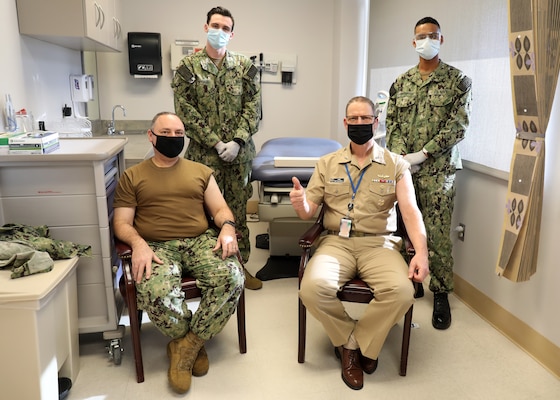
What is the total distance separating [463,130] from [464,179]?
43 centimetres

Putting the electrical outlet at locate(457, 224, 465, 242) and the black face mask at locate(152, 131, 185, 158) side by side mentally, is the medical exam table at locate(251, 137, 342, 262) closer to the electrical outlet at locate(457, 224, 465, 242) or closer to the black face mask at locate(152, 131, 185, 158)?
the black face mask at locate(152, 131, 185, 158)

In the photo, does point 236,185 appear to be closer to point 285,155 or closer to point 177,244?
point 285,155

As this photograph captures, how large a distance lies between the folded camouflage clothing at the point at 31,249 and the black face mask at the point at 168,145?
1.82 feet

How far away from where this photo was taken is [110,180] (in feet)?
7.93

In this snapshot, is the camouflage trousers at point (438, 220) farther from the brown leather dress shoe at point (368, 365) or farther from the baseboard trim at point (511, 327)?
the brown leather dress shoe at point (368, 365)

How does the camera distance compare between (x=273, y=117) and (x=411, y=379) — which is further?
(x=273, y=117)

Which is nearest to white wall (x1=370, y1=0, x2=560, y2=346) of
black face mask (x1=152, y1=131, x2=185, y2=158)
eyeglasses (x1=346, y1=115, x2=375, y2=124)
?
eyeglasses (x1=346, y1=115, x2=375, y2=124)

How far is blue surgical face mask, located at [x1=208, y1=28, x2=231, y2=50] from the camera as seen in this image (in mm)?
2623

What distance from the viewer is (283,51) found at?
456cm

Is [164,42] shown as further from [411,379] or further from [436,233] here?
[411,379]

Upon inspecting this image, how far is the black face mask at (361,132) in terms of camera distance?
2.21 metres

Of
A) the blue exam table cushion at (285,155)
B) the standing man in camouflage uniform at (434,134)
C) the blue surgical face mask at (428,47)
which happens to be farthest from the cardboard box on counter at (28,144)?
the blue surgical face mask at (428,47)

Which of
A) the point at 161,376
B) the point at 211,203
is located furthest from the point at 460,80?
the point at 161,376

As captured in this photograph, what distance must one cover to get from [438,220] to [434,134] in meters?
0.49
